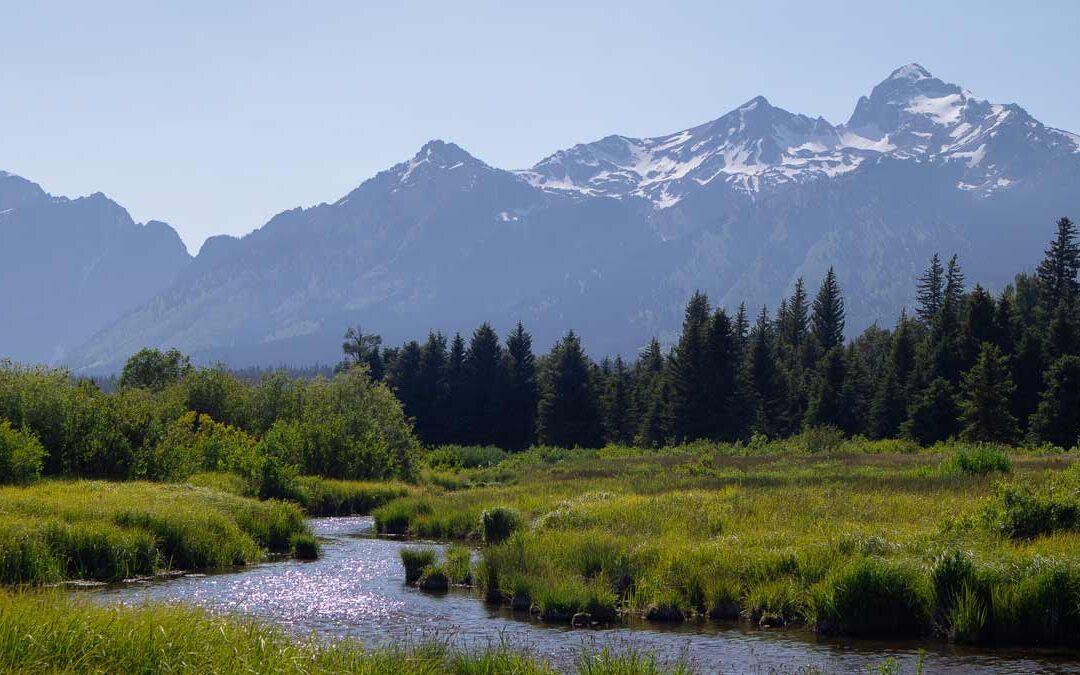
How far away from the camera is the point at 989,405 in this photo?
2884 inches

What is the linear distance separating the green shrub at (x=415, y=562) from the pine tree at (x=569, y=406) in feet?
260

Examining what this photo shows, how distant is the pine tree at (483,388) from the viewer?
11844 centimetres

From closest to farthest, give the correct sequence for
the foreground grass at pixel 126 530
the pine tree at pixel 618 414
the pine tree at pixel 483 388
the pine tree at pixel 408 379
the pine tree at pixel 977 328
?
1. the foreground grass at pixel 126 530
2. the pine tree at pixel 977 328
3. the pine tree at pixel 618 414
4. the pine tree at pixel 483 388
5. the pine tree at pixel 408 379

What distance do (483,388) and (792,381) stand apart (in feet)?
115

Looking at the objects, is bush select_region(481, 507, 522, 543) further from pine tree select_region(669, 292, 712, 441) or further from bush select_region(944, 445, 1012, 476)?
pine tree select_region(669, 292, 712, 441)

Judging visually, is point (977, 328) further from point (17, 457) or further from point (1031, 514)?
point (17, 457)

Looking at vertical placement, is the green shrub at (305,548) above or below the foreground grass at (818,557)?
below

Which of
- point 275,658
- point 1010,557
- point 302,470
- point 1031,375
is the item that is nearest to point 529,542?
point 1010,557

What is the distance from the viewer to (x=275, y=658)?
1359 centimetres

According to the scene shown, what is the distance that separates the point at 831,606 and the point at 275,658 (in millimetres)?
12736

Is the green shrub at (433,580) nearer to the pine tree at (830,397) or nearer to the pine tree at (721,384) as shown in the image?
the pine tree at (830,397)

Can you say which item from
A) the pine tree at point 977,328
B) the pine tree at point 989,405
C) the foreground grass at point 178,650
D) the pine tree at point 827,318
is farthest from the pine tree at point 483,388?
the foreground grass at point 178,650

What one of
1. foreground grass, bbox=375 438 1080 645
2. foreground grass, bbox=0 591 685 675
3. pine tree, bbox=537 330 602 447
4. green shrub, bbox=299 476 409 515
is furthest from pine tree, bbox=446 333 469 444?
foreground grass, bbox=0 591 685 675

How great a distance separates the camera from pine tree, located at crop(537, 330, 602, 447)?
359ft
